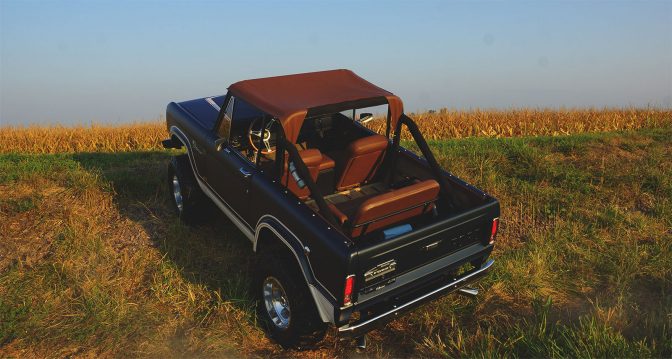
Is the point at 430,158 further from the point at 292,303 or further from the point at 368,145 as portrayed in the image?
the point at 292,303

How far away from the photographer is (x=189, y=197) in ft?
21.6

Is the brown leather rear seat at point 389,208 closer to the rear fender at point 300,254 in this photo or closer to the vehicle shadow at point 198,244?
the rear fender at point 300,254

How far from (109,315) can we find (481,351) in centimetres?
354

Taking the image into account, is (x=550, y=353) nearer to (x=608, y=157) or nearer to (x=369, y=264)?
(x=369, y=264)

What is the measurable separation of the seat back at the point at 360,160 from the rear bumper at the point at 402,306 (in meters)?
1.52

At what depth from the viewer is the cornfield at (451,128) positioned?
12.9 meters

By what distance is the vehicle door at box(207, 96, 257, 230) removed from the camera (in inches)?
208

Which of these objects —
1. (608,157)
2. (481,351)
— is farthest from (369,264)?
(608,157)

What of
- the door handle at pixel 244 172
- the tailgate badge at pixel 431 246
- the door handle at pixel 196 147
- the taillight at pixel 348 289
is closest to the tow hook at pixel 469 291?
the tailgate badge at pixel 431 246

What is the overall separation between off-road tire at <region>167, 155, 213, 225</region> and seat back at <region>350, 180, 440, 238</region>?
272cm

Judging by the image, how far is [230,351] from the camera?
4812 mm

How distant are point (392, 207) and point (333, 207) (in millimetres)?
566

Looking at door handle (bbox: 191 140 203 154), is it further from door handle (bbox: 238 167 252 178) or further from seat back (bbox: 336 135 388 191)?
seat back (bbox: 336 135 388 191)

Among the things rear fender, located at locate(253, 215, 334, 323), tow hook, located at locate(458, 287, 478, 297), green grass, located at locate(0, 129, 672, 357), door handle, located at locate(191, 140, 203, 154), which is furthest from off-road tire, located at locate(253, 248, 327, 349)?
door handle, located at locate(191, 140, 203, 154)
